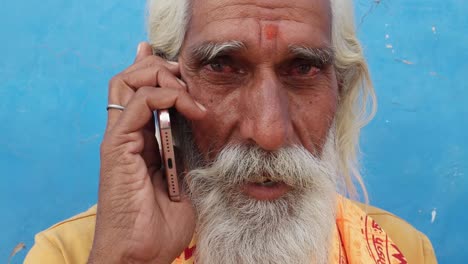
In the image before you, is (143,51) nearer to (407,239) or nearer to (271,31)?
(271,31)

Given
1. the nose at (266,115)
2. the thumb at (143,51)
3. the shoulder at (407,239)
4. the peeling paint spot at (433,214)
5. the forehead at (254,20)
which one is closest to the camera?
the nose at (266,115)

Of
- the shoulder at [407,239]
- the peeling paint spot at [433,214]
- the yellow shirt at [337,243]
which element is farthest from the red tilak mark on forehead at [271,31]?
the peeling paint spot at [433,214]

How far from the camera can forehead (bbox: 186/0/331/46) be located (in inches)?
66.8

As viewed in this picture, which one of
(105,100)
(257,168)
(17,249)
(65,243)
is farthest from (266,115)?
(17,249)

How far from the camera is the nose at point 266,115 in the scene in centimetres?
159

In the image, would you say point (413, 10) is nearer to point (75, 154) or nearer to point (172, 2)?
point (172, 2)

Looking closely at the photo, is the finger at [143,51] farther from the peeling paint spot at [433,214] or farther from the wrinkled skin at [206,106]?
the peeling paint spot at [433,214]

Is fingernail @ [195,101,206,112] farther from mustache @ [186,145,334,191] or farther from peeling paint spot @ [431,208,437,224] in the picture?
peeling paint spot @ [431,208,437,224]

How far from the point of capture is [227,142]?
1704 millimetres

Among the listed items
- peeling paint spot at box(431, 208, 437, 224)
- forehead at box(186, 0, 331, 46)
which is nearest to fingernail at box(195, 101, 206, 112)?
forehead at box(186, 0, 331, 46)

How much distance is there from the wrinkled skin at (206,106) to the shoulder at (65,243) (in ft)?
1.15

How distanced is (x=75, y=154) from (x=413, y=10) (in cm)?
185

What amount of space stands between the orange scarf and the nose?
587mm

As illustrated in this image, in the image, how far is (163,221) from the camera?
1676 millimetres
